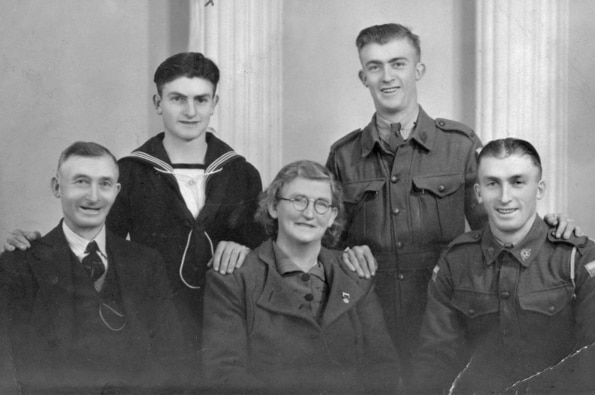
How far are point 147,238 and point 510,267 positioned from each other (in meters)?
1.18

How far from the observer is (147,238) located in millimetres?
2834

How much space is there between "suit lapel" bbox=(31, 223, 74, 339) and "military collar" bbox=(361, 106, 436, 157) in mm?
1042

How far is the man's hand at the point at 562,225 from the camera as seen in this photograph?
255cm

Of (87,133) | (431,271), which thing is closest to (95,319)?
(87,133)

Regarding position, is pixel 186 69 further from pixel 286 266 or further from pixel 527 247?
pixel 527 247

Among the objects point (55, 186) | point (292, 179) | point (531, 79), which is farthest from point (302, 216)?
point (531, 79)

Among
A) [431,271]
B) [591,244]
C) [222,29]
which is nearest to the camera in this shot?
[591,244]

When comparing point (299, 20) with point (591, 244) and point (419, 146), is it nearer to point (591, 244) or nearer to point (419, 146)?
point (419, 146)

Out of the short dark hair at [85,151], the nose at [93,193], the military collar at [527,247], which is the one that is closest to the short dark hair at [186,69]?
the short dark hair at [85,151]

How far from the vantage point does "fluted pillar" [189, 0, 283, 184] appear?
301 centimetres

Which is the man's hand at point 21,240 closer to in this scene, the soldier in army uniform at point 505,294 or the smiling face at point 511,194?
the soldier in army uniform at point 505,294

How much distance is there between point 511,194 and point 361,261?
507mm

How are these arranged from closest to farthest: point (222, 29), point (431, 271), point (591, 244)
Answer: point (591, 244)
point (431, 271)
point (222, 29)

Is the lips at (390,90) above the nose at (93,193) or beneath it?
above
